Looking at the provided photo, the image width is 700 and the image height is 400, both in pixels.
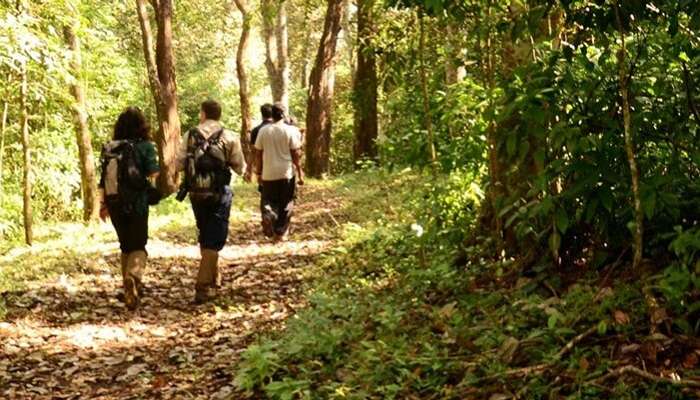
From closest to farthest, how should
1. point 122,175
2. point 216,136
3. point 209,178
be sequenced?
point 122,175
point 209,178
point 216,136

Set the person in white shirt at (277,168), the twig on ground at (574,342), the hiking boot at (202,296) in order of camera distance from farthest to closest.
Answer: the person in white shirt at (277,168) → the hiking boot at (202,296) → the twig on ground at (574,342)

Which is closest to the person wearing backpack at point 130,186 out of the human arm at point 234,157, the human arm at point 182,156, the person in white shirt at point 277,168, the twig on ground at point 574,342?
the human arm at point 182,156

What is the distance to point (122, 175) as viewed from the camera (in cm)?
783

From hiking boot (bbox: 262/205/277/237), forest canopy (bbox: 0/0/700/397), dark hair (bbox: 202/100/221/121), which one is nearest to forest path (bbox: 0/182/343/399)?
hiking boot (bbox: 262/205/277/237)

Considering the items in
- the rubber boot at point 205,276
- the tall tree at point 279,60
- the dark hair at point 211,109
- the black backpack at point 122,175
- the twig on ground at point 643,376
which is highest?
the tall tree at point 279,60

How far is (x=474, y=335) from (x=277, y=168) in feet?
21.6

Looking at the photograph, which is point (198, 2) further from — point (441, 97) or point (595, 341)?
point (595, 341)

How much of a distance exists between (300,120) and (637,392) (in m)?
36.2

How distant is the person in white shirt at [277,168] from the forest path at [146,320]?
44 cm

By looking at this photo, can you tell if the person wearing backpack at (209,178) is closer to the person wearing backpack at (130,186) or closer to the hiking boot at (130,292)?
the person wearing backpack at (130,186)

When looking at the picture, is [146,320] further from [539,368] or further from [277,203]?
[539,368]

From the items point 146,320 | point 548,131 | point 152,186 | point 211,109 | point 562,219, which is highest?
point 211,109

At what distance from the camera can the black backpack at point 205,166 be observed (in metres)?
8.23

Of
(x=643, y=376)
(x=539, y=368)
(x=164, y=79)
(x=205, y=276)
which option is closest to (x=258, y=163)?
(x=205, y=276)
